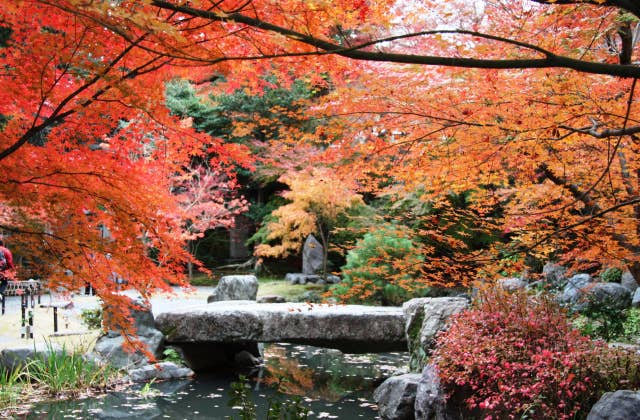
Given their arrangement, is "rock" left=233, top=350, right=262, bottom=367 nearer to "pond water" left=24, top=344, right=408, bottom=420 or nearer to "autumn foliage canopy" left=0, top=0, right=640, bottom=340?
"pond water" left=24, top=344, right=408, bottom=420

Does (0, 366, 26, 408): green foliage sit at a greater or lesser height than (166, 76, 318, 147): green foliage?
lesser

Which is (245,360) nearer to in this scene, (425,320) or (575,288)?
(425,320)

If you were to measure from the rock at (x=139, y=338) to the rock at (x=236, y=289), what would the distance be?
4.14 metres

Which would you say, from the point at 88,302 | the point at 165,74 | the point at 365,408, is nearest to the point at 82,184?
the point at 165,74

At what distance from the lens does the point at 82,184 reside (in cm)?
359

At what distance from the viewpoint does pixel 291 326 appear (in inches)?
323

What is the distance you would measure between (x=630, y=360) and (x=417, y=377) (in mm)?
2351

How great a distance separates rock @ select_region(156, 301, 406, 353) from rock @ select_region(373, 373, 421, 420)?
4.75 ft

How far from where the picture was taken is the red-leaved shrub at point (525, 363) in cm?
442

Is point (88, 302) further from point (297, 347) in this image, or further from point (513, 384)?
point (513, 384)

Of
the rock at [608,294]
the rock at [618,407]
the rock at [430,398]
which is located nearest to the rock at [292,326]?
the rock at [430,398]

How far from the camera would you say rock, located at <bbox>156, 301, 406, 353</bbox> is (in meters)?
7.98

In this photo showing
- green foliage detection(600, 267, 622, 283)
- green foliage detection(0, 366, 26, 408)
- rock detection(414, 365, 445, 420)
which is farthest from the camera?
green foliage detection(600, 267, 622, 283)

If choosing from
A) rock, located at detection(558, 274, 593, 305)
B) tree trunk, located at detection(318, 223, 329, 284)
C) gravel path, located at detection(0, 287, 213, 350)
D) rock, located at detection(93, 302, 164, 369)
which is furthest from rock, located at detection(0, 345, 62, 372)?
tree trunk, located at detection(318, 223, 329, 284)
